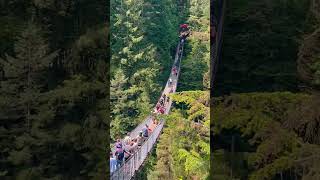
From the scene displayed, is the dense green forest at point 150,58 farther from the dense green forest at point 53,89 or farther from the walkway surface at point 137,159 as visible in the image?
the dense green forest at point 53,89

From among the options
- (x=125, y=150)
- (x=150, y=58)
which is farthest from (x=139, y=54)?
(x=125, y=150)

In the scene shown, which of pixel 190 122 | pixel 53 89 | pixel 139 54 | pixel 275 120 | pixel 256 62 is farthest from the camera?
pixel 139 54

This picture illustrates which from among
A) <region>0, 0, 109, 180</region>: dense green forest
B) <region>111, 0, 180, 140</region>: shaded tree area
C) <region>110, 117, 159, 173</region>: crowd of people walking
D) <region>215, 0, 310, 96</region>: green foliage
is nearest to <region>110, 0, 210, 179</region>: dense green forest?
<region>111, 0, 180, 140</region>: shaded tree area

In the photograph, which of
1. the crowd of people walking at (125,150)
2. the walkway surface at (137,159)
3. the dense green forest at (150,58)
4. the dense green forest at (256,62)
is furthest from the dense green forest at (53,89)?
the dense green forest at (150,58)

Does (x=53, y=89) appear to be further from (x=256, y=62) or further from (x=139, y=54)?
(x=139, y=54)

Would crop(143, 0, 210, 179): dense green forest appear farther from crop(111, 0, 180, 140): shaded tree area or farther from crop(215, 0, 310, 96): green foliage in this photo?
crop(111, 0, 180, 140): shaded tree area

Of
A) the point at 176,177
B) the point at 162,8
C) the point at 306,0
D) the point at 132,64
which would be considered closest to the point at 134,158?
the point at 176,177

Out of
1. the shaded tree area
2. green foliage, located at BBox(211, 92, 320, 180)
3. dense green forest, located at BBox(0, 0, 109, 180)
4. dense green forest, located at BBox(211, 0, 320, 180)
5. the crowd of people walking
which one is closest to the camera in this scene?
green foliage, located at BBox(211, 92, 320, 180)

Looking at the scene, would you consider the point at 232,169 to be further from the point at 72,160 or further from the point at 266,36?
the point at 72,160

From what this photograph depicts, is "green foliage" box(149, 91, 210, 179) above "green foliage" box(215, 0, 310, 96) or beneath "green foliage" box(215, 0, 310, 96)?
beneath
